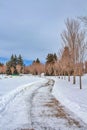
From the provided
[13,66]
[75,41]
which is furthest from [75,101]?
[13,66]

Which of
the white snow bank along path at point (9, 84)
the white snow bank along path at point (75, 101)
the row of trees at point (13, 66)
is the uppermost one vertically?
the row of trees at point (13, 66)

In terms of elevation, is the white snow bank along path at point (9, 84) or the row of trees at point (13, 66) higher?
the row of trees at point (13, 66)

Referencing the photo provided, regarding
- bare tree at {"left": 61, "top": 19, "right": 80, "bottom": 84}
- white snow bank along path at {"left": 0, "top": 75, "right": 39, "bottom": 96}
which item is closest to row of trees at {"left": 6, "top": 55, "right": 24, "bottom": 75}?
white snow bank along path at {"left": 0, "top": 75, "right": 39, "bottom": 96}

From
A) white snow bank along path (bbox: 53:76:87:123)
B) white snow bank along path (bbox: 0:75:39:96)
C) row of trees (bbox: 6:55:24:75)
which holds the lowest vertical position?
white snow bank along path (bbox: 53:76:87:123)

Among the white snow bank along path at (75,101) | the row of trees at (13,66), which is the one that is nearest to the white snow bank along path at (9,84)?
the white snow bank along path at (75,101)

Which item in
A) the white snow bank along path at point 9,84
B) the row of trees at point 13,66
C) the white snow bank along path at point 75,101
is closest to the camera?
the white snow bank along path at point 75,101

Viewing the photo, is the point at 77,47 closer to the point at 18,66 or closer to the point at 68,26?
the point at 68,26

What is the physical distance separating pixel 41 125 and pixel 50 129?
0.72m

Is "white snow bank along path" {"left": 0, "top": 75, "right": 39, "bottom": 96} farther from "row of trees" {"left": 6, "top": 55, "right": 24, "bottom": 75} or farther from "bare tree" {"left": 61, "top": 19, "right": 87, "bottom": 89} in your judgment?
"row of trees" {"left": 6, "top": 55, "right": 24, "bottom": 75}

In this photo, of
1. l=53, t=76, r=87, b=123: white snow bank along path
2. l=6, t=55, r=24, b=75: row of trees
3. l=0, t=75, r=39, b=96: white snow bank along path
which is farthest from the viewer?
l=6, t=55, r=24, b=75: row of trees

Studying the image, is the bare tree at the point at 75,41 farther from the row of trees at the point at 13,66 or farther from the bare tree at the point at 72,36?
the row of trees at the point at 13,66

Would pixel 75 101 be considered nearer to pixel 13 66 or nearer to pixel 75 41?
pixel 75 41

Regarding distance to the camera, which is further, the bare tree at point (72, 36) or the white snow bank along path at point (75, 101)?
the bare tree at point (72, 36)

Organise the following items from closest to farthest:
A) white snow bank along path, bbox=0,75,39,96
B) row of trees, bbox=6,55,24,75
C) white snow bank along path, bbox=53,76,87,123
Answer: white snow bank along path, bbox=53,76,87,123, white snow bank along path, bbox=0,75,39,96, row of trees, bbox=6,55,24,75
